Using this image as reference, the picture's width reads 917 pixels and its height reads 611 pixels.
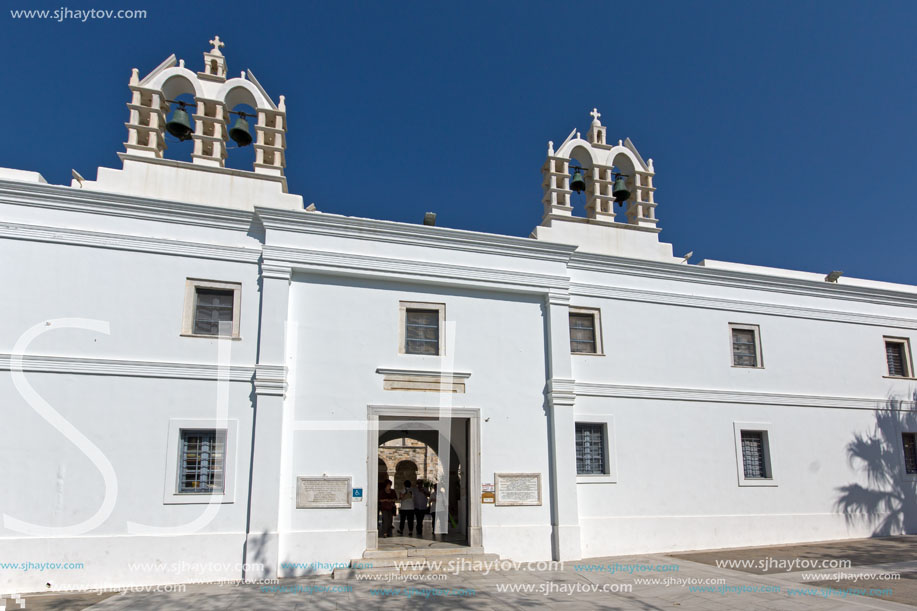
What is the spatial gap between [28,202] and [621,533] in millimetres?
12355

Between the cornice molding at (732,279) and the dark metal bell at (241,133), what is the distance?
23.2 feet

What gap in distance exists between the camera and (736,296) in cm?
1504

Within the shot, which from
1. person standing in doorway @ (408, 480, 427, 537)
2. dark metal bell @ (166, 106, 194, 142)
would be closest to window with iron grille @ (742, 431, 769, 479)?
person standing in doorway @ (408, 480, 427, 537)

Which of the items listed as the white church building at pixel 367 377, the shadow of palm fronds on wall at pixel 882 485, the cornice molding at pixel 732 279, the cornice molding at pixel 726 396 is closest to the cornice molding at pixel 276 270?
the white church building at pixel 367 377

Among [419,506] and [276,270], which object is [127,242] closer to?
[276,270]

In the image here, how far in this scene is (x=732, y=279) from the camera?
14984mm

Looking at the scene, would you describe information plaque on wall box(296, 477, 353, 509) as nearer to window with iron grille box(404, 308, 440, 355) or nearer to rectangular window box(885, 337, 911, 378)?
window with iron grille box(404, 308, 440, 355)

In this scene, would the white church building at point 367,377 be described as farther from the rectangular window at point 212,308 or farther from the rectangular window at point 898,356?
the rectangular window at point 898,356

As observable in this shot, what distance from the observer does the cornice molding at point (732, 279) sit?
1395 cm

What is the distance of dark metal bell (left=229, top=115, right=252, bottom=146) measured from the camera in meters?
12.6

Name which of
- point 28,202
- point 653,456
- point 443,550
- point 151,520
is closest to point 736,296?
point 653,456

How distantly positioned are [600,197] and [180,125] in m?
8.95

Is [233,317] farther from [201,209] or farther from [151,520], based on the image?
[151,520]

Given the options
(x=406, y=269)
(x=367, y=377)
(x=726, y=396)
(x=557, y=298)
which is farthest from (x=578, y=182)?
(x=367, y=377)
